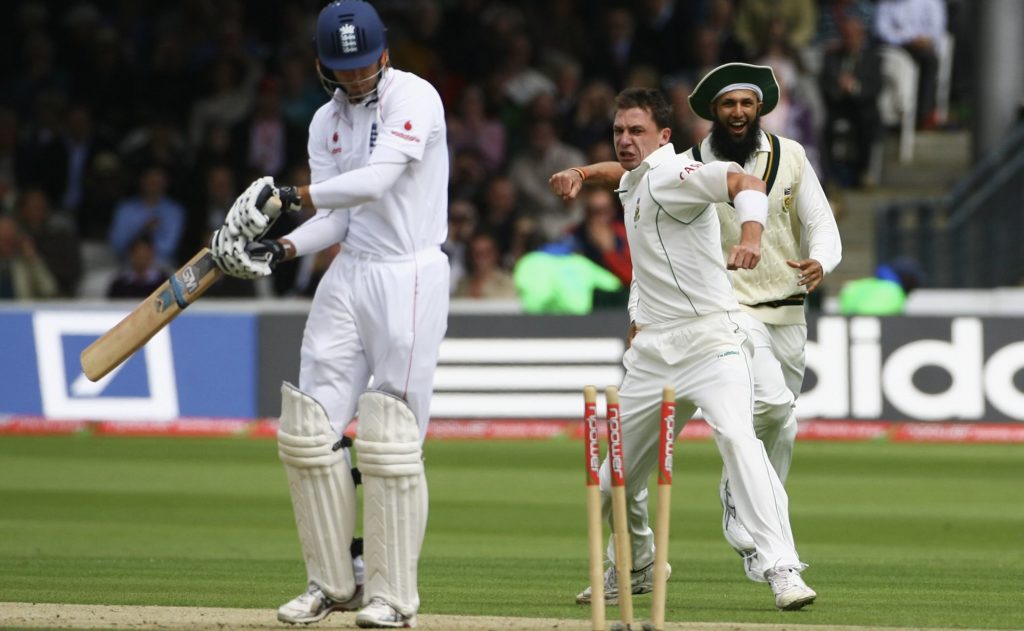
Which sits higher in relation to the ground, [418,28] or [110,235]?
[418,28]

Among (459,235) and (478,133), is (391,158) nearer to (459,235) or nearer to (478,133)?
(459,235)

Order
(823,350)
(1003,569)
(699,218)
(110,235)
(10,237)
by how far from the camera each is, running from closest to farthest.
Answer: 1. (699,218)
2. (1003,569)
3. (823,350)
4. (10,237)
5. (110,235)

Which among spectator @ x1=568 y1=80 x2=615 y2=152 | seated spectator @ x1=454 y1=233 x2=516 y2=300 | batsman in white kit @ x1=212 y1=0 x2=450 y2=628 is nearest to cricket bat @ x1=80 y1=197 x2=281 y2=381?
batsman in white kit @ x1=212 y1=0 x2=450 y2=628

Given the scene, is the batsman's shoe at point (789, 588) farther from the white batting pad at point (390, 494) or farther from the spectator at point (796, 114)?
the spectator at point (796, 114)

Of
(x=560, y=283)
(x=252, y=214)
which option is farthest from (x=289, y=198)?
(x=560, y=283)

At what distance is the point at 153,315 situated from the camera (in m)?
5.86

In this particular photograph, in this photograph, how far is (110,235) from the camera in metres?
17.1

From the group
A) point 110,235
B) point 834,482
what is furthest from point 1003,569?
point 110,235

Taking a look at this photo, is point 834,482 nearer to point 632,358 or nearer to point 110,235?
point 632,358

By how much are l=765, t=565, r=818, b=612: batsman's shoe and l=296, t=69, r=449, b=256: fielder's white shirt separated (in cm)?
166

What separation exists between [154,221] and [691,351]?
10630mm

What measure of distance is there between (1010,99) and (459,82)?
204 inches

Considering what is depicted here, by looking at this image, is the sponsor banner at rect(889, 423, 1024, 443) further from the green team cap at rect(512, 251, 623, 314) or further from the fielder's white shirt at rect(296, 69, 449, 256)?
the fielder's white shirt at rect(296, 69, 449, 256)

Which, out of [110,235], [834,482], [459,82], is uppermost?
[459,82]
